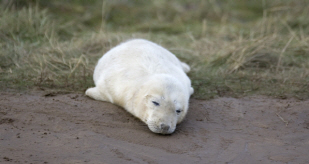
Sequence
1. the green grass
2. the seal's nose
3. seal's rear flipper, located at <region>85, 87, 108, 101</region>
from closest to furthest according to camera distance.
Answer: the seal's nose, seal's rear flipper, located at <region>85, 87, 108, 101</region>, the green grass

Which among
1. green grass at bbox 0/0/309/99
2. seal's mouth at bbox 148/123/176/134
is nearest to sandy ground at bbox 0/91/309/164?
seal's mouth at bbox 148/123/176/134

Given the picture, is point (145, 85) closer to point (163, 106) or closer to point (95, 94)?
point (163, 106)

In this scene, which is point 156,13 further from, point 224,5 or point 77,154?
point 77,154

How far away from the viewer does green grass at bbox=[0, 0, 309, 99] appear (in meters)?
5.20

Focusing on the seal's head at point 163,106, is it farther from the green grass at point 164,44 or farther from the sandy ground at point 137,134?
the green grass at point 164,44

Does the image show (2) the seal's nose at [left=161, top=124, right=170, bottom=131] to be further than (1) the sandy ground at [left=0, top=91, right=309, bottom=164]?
Yes

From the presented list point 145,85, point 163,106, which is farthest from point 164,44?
point 163,106

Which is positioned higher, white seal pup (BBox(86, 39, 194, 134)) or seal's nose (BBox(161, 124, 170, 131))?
white seal pup (BBox(86, 39, 194, 134))

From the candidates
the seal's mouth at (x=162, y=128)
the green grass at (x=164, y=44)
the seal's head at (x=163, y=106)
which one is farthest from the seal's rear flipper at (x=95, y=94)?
the seal's mouth at (x=162, y=128)

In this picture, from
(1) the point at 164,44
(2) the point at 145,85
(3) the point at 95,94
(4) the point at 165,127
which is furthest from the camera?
(1) the point at 164,44

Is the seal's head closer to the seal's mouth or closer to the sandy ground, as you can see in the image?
the seal's mouth

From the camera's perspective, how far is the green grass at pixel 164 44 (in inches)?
205

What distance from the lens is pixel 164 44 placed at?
281 inches

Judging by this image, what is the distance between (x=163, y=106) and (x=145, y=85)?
0.37 meters
